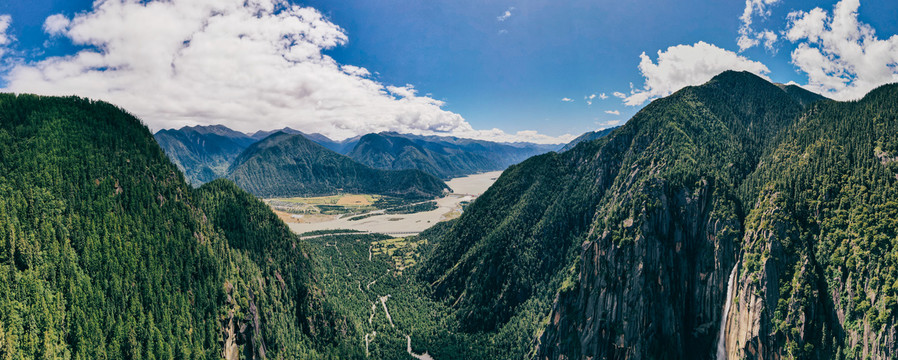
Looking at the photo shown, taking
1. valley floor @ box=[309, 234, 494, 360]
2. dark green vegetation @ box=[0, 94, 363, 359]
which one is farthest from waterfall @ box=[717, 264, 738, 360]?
dark green vegetation @ box=[0, 94, 363, 359]

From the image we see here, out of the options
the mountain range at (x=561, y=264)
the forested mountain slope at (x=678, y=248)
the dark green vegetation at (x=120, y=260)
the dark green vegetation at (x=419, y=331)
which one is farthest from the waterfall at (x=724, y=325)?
the dark green vegetation at (x=120, y=260)

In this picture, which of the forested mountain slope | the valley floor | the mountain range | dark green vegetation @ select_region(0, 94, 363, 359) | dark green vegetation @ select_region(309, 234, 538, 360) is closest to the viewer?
dark green vegetation @ select_region(0, 94, 363, 359)

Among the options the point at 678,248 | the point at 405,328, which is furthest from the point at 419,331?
the point at 678,248

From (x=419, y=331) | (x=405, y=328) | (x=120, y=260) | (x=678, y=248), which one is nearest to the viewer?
(x=120, y=260)

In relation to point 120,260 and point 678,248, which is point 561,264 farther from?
point 120,260

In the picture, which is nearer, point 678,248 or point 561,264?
point 678,248

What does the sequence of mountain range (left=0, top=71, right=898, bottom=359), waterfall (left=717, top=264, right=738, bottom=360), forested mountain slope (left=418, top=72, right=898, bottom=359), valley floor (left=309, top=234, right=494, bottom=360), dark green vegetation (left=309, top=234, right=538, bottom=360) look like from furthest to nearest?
valley floor (left=309, top=234, right=494, bottom=360) < dark green vegetation (left=309, top=234, right=538, bottom=360) < forested mountain slope (left=418, top=72, right=898, bottom=359) < waterfall (left=717, top=264, right=738, bottom=360) < mountain range (left=0, top=71, right=898, bottom=359)

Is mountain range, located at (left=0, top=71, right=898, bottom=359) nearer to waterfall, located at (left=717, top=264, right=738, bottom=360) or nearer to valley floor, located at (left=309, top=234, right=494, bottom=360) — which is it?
waterfall, located at (left=717, top=264, right=738, bottom=360)

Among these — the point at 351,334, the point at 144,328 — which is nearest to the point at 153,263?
the point at 144,328
